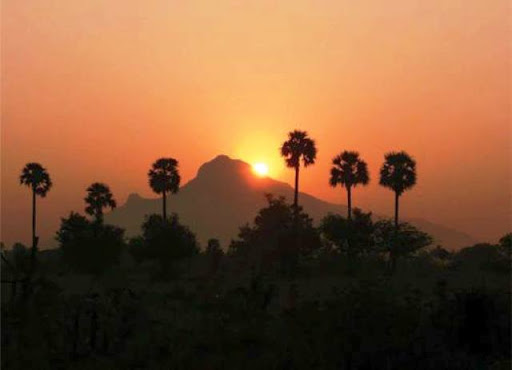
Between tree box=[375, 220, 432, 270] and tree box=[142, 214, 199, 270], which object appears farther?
tree box=[375, 220, 432, 270]

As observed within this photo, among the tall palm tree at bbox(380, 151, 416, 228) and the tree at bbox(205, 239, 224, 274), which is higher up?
the tall palm tree at bbox(380, 151, 416, 228)

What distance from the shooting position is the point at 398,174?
6894cm

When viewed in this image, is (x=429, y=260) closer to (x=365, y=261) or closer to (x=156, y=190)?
(x=365, y=261)

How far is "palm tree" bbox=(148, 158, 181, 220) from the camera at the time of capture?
80.4m

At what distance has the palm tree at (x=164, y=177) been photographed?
264 feet

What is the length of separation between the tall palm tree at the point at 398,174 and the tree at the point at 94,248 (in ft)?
91.4

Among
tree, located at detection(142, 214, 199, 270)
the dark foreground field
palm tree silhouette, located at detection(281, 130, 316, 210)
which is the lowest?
the dark foreground field

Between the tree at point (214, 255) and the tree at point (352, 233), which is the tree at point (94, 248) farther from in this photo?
the tree at point (352, 233)

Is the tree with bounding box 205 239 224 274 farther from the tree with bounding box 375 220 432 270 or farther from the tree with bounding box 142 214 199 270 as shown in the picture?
the tree with bounding box 375 220 432 270

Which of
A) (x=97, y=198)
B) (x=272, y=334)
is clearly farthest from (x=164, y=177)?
(x=272, y=334)

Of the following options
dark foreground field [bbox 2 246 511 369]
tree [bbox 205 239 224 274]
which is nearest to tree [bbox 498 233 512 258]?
tree [bbox 205 239 224 274]

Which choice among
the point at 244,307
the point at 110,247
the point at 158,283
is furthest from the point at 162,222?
the point at 244,307

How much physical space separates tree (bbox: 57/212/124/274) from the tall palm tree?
27.8 metres

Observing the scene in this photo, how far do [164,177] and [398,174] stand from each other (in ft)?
92.7
